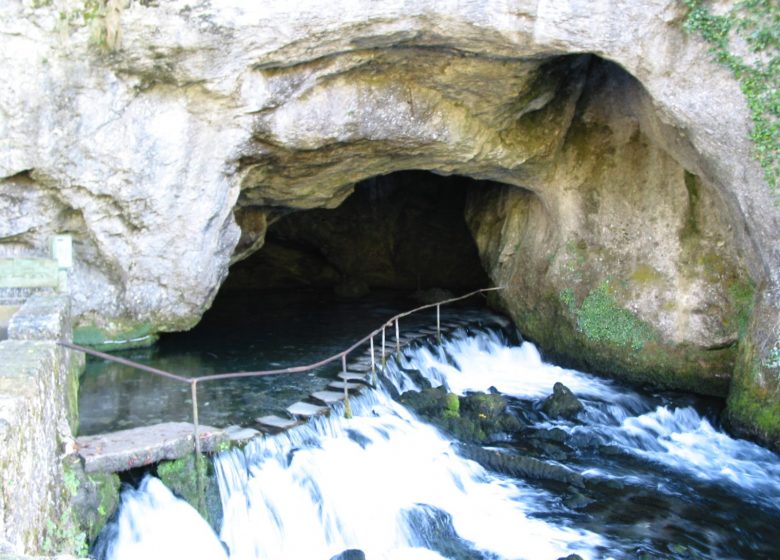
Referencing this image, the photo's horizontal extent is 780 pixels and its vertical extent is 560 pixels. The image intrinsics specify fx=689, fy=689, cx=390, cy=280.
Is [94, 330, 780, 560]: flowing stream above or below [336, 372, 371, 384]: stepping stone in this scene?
below

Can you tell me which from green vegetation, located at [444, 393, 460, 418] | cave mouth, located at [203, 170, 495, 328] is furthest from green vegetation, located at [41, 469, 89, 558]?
cave mouth, located at [203, 170, 495, 328]

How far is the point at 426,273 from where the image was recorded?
2178 centimetres

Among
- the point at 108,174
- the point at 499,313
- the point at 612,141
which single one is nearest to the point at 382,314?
the point at 499,313

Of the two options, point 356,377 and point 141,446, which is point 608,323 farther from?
point 141,446

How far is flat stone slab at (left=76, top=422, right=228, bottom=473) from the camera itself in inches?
246

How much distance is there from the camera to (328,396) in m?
9.23

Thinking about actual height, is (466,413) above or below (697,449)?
above

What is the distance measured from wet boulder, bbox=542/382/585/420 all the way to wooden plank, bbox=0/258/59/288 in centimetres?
732

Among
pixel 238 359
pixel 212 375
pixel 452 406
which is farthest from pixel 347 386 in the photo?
pixel 238 359

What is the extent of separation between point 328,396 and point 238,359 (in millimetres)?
3061

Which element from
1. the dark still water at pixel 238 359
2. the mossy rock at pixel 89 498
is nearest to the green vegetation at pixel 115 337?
the dark still water at pixel 238 359

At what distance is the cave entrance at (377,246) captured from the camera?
20.7 meters

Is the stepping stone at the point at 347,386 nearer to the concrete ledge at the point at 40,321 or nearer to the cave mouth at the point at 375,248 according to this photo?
the concrete ledge at the point at 40,321

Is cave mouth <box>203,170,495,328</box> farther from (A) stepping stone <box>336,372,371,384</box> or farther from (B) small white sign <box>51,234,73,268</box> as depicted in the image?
(B) small white sign <box>51,234,73,268</box>
